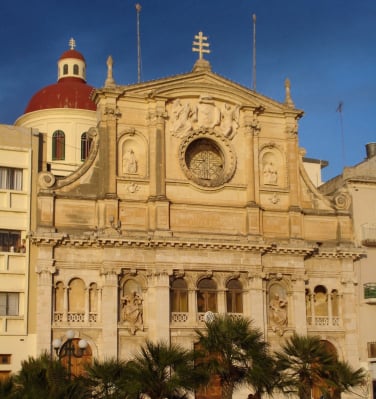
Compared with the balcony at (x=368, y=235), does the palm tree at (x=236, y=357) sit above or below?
below

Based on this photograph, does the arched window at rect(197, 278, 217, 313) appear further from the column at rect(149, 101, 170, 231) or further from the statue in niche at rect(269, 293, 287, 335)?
the column at rect(149, 101, 170, 231)

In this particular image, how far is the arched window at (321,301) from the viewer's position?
3950 cm

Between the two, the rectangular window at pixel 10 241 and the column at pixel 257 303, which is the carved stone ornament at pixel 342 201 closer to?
the column at pixel 257 303

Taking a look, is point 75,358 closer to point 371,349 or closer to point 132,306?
point 132,306

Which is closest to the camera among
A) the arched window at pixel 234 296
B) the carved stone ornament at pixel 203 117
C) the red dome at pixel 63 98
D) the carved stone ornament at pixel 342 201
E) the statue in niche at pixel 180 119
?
the arched window at pixel 234 296

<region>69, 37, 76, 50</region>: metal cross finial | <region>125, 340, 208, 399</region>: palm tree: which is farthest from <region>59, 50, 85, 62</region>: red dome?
<region>125, 340, 208, 399</region>: palm tree

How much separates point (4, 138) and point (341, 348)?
18.5 meters

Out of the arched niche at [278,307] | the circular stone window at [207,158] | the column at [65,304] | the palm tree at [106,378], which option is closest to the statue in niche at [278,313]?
the arched niche at [278,307]

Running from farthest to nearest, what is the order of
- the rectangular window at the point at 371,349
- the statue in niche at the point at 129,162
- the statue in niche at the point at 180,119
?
the rectangular window at the point at 371,349 → the statue in niche at the point at 180,119 → the statue in niche at the point at 129,162

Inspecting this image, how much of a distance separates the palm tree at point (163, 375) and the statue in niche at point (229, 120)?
16583 millimetres

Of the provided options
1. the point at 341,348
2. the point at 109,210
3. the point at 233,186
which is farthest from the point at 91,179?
the point at 341,348

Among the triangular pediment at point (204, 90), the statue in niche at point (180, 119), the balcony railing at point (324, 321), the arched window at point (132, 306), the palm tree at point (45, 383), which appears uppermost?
the triangular pediment at point (204, 90)

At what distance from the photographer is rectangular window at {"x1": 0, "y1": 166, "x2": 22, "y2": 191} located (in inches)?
1393

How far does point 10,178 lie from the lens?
3556 cm
